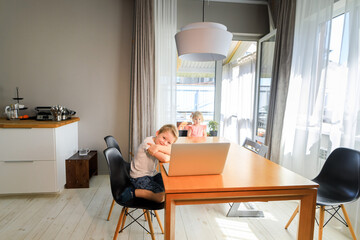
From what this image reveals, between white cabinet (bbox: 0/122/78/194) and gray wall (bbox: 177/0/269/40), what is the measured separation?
2.48 metres

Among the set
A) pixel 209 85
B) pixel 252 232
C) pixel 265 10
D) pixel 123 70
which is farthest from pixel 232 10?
pixel 252 232

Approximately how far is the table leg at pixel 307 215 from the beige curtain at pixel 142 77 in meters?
2.30

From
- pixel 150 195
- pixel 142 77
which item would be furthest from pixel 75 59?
pixel 150 195

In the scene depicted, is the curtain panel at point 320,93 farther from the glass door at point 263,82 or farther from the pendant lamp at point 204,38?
the pendant lamp at point 204,38

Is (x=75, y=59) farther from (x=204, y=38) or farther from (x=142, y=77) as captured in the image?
(x=204, y=38)

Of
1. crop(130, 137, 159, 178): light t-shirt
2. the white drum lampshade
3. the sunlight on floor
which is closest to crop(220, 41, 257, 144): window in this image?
the sunlight on floor

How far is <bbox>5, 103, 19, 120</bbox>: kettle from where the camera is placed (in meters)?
2.80

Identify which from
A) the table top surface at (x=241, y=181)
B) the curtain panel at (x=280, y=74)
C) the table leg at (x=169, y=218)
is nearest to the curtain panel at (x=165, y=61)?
the curtain panel at (x=280, y=74)

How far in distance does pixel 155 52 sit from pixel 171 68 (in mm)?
329

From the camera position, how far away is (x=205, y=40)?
1.57 meters

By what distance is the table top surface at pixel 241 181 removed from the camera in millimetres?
1229

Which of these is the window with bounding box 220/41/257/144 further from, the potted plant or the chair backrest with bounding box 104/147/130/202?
the chair backrest with bounding box 104/147/130/202

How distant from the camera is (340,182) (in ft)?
6.06

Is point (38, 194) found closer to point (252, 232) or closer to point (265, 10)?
point (252, 232)
